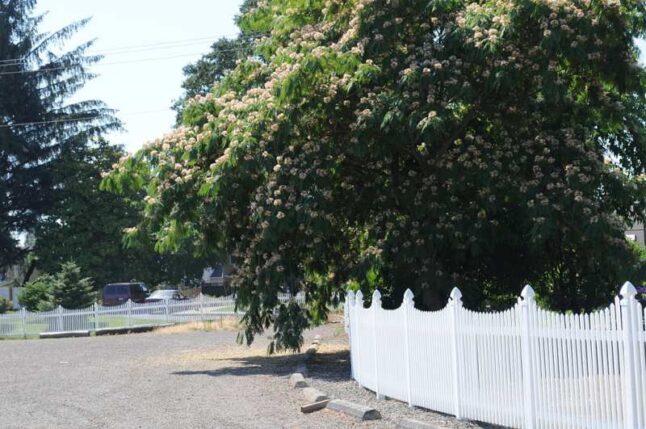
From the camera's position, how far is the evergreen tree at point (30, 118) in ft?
179

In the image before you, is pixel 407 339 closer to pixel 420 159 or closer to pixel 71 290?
pixel 420 159

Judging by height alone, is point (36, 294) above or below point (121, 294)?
above

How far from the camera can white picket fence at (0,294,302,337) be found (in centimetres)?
3164

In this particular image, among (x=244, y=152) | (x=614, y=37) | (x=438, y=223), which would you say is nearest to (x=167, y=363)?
(x=244, y=152)

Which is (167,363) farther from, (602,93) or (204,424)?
(602,93)

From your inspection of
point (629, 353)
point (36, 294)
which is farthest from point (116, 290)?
point (629, 353)

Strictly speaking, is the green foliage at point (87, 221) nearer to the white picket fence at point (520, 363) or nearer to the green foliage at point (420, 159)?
the green foliage at point (420, 159)

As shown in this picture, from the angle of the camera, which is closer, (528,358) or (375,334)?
(528,358)

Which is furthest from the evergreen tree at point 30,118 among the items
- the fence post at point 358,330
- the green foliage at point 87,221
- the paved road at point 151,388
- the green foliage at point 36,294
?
the fence post at point 358,330

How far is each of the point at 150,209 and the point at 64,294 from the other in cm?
1905

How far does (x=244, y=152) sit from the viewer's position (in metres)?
17.1

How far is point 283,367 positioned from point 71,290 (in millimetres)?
20072

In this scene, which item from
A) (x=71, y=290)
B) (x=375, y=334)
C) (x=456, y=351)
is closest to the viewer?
(x=456, y=351)

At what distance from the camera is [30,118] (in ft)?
181
